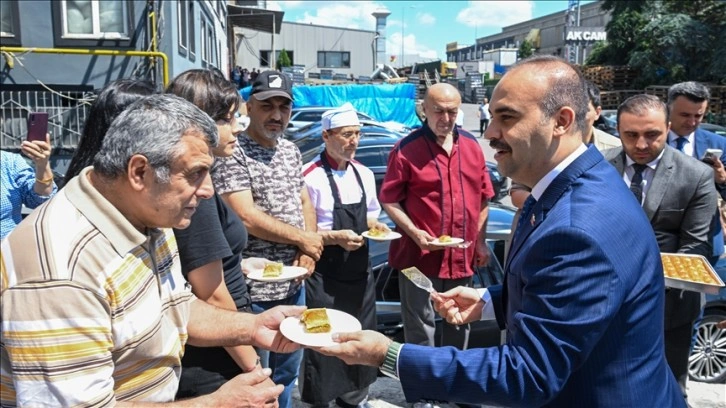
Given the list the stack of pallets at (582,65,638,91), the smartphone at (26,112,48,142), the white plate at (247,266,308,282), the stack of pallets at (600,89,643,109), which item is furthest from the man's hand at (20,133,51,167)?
the stack of pallets at (582,65,638,91)

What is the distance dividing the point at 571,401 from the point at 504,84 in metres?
1.01

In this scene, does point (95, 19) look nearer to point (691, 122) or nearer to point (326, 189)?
point (326, 189)

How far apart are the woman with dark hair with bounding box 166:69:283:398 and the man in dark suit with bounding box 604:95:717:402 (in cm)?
236

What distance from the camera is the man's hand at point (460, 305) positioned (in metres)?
2.50

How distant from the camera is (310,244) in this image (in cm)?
331

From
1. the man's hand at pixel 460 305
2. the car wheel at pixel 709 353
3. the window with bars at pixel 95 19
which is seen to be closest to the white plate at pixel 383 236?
the man's hand at pixel 460 305

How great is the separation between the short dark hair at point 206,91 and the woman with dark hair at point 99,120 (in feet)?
1.42

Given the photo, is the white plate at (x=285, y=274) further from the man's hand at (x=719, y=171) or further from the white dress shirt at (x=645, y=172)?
the man's hand at (x=719, y=171)

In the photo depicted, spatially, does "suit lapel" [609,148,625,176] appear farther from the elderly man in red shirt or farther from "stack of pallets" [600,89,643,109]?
"stack of pallets" [600,89,643,109]

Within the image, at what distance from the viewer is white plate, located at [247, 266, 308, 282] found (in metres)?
2.96

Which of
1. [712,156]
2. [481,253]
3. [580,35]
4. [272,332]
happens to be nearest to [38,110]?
[481,253]

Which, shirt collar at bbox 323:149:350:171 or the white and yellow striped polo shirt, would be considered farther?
shirt collar at bbox 323:149:350:171

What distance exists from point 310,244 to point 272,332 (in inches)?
39.6

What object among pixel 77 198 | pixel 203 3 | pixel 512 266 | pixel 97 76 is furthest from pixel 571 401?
pixel 203 3
